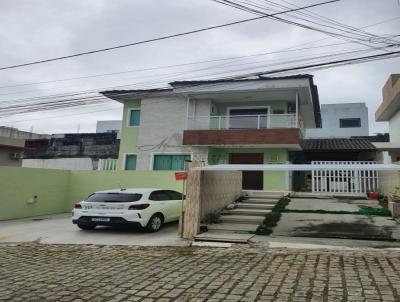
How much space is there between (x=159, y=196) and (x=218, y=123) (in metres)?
9.57

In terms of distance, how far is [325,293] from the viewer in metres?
4.56

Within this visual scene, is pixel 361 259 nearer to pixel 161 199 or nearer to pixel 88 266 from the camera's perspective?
pixel 88 266

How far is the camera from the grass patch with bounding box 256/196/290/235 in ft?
31.1

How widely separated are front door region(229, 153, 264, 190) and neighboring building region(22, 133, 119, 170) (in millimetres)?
10931

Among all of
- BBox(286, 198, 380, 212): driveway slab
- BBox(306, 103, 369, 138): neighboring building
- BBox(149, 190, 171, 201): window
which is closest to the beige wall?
BBox(149, 190, 171, 201): window

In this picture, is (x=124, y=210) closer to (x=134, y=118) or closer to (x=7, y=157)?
(x=134, y=118)

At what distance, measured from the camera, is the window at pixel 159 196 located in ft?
34.4

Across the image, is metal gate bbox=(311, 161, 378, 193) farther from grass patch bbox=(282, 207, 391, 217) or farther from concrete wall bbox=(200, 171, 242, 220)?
concrete wall bbox=(200, 171, 242, 220)

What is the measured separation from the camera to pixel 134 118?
856 inches

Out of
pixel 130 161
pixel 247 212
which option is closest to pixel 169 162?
pixel 130 161

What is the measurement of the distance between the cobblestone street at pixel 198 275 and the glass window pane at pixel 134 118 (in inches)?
558

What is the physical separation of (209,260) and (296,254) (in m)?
1.79

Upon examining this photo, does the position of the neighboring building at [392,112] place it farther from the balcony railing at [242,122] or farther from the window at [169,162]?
the window at [169,162]

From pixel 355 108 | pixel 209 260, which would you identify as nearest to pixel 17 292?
pixel 209 260
